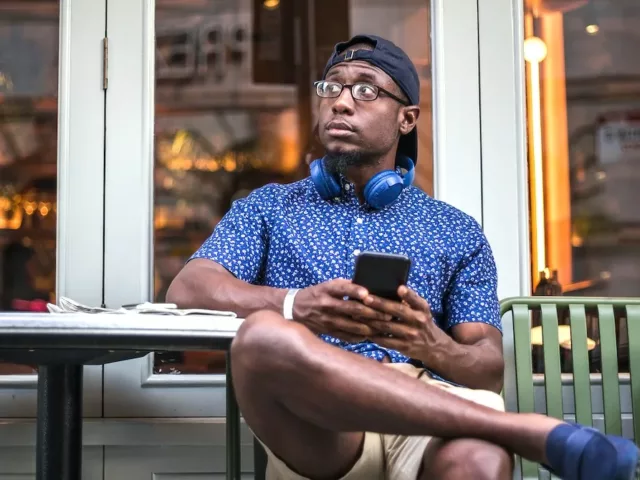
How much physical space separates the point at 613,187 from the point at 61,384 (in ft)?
6.84

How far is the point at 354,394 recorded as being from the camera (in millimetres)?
1598

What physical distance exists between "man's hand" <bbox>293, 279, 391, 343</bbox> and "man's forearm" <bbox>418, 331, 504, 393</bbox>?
8.5 inches

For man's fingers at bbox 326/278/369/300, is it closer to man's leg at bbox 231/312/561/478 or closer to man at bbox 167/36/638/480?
man at bbox 167/36/638/480

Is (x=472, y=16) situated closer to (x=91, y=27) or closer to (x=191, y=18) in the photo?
(x=191, y=18)

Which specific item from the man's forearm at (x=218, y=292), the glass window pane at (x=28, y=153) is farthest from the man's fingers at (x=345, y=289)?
the glass window pane at (x=28, y=153)

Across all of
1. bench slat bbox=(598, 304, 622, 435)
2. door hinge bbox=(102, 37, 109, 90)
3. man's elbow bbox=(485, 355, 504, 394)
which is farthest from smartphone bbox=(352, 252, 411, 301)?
door hinge bbox=(102, 37, 109, 90)

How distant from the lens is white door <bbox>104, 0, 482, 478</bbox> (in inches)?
117

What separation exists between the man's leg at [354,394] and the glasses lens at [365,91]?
3.61 ft

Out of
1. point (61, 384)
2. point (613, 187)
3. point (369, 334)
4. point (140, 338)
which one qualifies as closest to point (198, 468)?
point (61, 384)

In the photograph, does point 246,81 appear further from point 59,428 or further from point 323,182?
point 59,428

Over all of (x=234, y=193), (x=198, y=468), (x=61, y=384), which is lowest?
(x=198, y=468)

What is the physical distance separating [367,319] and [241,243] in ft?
1.80

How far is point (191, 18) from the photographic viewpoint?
126 inches

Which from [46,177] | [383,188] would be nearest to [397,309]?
[383,188]
